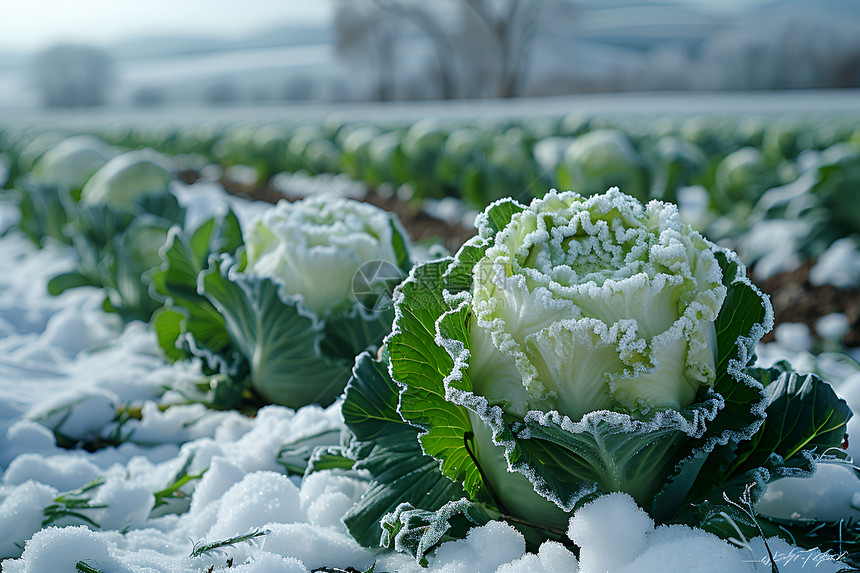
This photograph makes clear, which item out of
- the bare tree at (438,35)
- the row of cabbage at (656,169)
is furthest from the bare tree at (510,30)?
the row of cabbage at (656,169)

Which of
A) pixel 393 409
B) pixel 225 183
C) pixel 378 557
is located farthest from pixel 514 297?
pixel 225 183

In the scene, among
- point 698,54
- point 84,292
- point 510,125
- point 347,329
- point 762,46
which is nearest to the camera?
point 347,329

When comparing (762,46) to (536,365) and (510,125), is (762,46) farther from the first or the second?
(536,365)

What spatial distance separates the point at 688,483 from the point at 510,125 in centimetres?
1033

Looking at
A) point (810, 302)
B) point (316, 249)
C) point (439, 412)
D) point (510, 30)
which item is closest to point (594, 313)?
point (439, 412)

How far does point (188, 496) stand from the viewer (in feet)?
4.93

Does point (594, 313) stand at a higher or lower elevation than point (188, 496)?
higher

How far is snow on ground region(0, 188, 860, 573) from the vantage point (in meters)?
0.96

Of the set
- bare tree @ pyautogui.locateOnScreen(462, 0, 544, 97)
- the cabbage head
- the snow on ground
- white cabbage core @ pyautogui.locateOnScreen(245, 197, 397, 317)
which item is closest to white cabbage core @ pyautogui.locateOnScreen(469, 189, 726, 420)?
the cabbage head

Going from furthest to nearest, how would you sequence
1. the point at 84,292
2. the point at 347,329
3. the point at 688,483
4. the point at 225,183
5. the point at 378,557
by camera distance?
the point at 225,183
the point at 84,292
the point at 347,329
the point at 378,557
the point at 688,483

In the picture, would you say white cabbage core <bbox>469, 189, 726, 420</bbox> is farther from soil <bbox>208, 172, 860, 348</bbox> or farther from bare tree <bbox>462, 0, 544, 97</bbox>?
bare tree <bbox>462, 0, 544, 97</bbox>

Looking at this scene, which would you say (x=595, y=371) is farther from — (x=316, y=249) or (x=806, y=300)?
A: (x=806, y=300)

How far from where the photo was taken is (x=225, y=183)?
27.0ft

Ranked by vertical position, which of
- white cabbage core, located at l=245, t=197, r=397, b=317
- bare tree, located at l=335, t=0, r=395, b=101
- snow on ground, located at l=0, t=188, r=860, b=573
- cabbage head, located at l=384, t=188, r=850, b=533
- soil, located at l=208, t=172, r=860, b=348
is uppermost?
Answer: cabbage head, located at l=384, t=188, r=850, b=533
